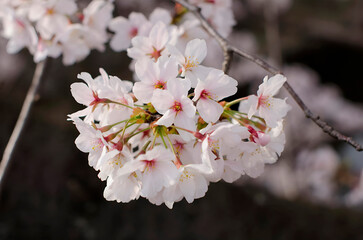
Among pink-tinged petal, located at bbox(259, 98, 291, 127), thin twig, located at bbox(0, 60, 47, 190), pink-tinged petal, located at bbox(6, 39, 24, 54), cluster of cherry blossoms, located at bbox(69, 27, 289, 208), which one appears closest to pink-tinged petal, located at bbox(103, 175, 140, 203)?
cluster of cherry blossoms, located at bbox(69, 27, 289, 208)

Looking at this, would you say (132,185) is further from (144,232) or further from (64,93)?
(64,93)

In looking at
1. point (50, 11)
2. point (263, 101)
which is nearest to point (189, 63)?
point (263, 101)

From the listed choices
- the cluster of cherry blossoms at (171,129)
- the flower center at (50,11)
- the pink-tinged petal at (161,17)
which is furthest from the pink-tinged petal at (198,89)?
the flower center at (50,11)

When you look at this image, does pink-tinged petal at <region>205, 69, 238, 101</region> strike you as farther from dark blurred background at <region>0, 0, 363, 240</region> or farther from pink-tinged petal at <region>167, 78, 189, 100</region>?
dark blurred background at <region>0, 0, 363, 240</region>

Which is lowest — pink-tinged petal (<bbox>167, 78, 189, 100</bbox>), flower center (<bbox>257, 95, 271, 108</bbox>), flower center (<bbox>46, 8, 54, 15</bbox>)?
flower center (<bbox>46, 8, 54, 15</bbox>)

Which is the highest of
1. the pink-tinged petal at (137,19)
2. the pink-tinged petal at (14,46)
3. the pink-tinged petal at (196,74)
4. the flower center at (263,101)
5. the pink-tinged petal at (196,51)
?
the pink-tinged petal at (196,51)

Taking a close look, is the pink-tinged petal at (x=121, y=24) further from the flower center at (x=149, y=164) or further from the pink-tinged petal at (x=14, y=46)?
the flower center at (x=149, y=164)

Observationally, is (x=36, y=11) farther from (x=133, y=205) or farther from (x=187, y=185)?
(x=133, y=205)
